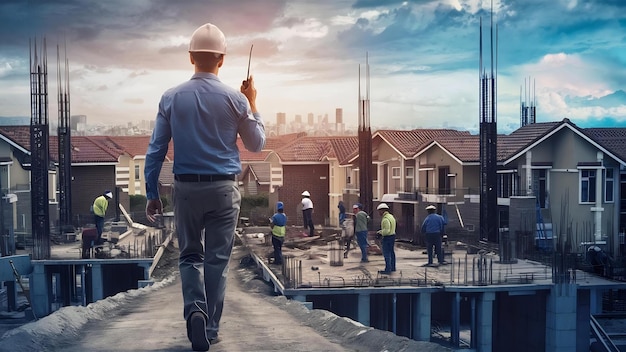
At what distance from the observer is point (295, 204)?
2962 centimetres

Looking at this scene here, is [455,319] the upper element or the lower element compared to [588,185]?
lower

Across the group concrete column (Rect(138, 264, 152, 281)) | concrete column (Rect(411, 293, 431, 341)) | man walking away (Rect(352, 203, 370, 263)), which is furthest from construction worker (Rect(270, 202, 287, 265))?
concrete column (Rect(138, 264, 152, 281))

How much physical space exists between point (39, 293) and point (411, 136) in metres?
13.6

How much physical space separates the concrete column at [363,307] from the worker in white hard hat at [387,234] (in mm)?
829

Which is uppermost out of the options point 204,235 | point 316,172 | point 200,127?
point 200,127

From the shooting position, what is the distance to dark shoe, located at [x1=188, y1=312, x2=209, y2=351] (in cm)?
292

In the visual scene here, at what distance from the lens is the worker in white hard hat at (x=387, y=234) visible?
39.6 ft

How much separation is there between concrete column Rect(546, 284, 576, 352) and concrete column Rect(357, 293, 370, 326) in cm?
325

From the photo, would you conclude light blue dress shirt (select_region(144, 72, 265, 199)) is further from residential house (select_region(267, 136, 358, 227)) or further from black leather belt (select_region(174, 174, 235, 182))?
residential house (select_region(267, 136, 358, 227))

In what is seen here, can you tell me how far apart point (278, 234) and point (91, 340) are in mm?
9427

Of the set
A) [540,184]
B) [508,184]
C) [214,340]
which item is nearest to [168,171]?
[214,340]

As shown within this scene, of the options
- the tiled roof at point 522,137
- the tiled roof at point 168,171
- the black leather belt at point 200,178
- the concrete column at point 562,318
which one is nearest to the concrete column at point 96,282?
the tiled roof at point 168,171

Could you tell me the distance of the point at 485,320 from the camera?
13.5m

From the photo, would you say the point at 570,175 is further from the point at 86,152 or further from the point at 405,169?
the point at 86,152
